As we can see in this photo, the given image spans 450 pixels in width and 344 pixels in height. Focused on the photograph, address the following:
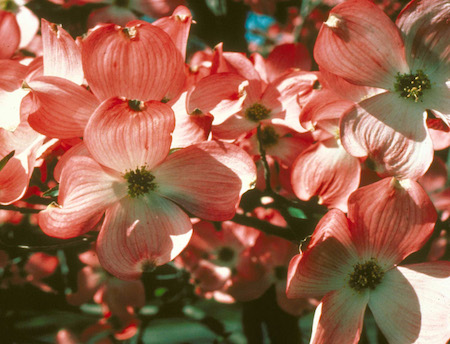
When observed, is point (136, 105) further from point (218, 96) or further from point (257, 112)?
point (257, 112)

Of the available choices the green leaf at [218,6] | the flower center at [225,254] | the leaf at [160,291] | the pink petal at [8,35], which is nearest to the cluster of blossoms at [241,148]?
the pink petal at [8,35]

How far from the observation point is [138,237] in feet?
2.77

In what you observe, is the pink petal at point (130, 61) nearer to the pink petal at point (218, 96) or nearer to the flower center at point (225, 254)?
the pink petal at point (218, 96)

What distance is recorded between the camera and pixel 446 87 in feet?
3.17

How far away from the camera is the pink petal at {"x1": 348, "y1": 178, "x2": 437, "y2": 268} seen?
0.83m

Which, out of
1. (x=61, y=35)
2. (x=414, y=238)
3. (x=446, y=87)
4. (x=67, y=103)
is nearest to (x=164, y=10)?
(x=61, y=35)

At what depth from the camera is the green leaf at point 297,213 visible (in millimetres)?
939

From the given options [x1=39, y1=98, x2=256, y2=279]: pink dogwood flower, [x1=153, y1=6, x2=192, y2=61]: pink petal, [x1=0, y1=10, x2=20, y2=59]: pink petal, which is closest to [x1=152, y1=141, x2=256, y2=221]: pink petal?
[x1=39, y1=98, x2=256, y2=279]: pink dogwood flower

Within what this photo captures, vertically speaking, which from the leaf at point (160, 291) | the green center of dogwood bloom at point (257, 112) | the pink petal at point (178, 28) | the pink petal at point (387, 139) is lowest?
the leaf at point (160, 291)

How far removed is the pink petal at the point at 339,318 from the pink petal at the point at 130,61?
477mm

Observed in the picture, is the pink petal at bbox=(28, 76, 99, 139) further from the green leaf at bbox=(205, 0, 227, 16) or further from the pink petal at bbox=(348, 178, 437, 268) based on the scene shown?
the green leaf at bbox=(205, 0, 227, 16)

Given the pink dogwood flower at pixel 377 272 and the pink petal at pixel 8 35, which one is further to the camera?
the pink petal at pixel 8 35

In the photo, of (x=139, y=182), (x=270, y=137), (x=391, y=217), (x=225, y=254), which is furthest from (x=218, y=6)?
(x=391, y=217)

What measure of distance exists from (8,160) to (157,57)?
30 cm
